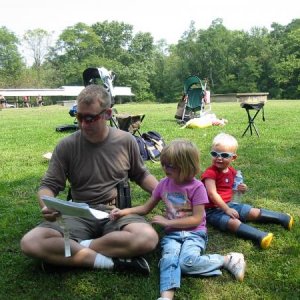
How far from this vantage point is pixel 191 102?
1355 centimetres

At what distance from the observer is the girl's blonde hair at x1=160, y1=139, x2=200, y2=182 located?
2.99 m

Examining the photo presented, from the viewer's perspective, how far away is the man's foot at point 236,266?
2.77 metres

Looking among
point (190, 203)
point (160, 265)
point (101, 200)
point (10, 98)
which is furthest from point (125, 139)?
point (10, 98)

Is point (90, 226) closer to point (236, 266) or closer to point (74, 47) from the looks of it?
point (236, 266)

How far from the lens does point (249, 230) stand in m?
3.38

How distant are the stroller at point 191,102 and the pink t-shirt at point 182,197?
9.73 meters

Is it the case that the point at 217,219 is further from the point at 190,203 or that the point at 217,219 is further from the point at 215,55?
the point at 215,55

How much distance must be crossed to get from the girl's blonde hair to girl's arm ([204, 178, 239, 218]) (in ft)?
1.70

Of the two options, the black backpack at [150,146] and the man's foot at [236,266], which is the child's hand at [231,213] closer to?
the man's foot at [236,266]

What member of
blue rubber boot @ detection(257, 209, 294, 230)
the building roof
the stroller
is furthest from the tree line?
blue rubber boot @ detection(257, 209, 294, 230)

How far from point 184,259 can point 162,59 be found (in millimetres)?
68886

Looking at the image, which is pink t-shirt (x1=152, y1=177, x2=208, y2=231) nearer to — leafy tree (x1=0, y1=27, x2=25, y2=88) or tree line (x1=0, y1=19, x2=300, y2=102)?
tree line (x1=0, y1=19, x2=300, y2=102)

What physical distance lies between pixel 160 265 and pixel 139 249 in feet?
0.59

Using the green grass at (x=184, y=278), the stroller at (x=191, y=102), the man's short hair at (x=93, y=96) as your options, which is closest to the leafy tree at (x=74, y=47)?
the stroller at (x=191, y=102)
